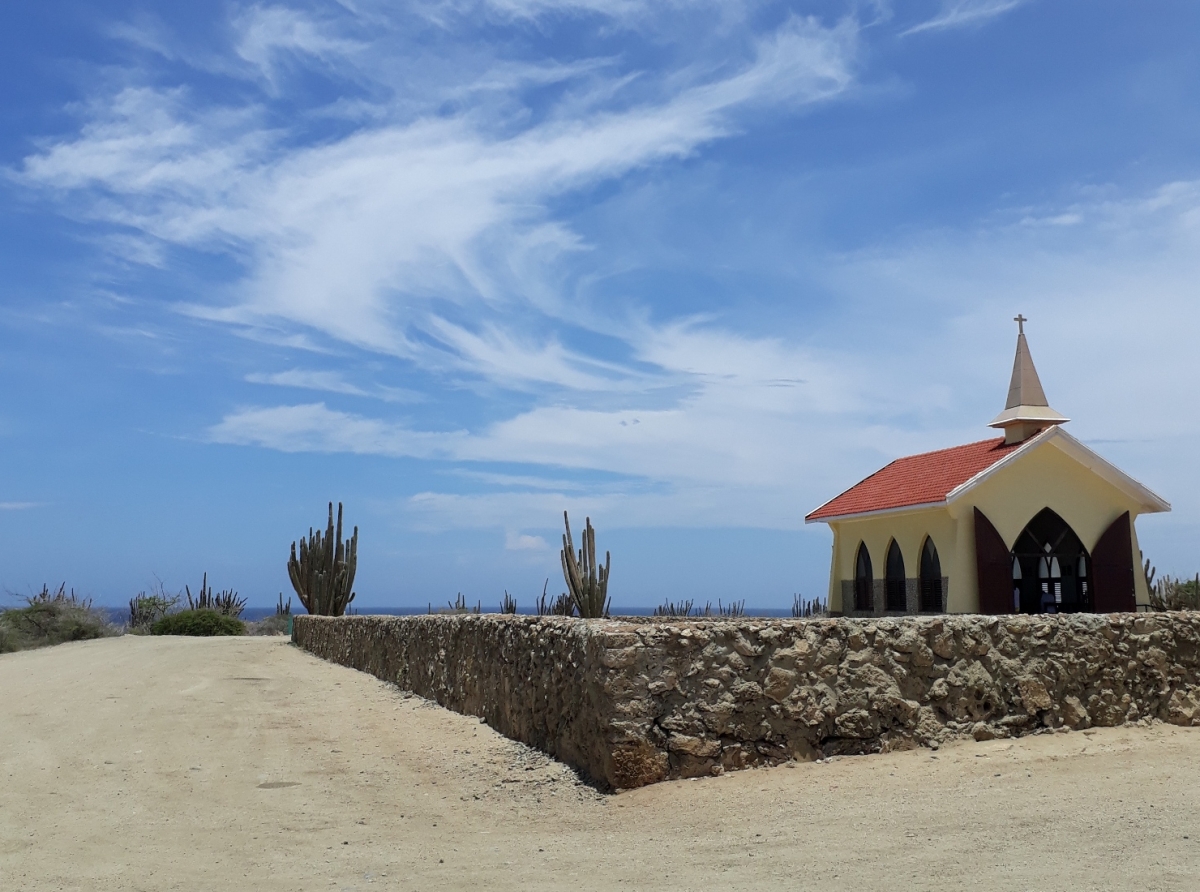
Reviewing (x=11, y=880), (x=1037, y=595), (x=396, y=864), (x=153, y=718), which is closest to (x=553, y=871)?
(x=396, y=864)

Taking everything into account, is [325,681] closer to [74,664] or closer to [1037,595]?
[74,664]

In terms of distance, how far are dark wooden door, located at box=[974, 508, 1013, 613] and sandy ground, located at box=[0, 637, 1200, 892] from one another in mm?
9779

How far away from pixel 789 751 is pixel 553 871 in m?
3.03

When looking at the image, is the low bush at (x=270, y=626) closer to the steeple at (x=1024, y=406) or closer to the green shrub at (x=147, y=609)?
the green shrub at (x=147, y=609)

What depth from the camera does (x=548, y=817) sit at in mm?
7957

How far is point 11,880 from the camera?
6320 mm

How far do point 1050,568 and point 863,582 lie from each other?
416cm

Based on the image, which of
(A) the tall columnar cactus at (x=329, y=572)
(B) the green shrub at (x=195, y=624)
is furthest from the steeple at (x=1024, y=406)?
(B) the green shrub at (x=195, y=624)

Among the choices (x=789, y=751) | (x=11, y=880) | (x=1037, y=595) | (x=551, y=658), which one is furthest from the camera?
(x=1037, y=595)

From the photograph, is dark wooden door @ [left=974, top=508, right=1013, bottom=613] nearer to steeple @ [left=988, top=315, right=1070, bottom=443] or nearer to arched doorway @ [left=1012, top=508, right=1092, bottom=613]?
arched doorway @ [left=1012, top=508, right=1092, bottom=613]

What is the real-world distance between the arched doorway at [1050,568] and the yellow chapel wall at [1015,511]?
228 mm

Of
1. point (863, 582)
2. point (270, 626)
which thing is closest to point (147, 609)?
point (270, 626)

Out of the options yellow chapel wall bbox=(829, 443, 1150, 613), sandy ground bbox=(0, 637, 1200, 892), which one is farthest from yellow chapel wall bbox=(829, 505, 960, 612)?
sandy ground bbox=(0, 637, 1200, 892)

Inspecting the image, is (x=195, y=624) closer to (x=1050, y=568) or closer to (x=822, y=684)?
(x=1050, y=568)
